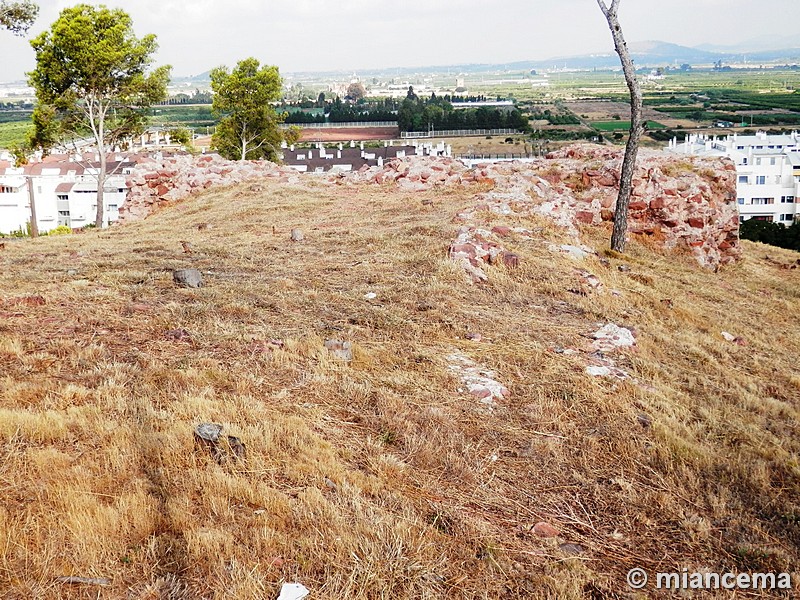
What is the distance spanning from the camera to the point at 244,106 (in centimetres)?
3005

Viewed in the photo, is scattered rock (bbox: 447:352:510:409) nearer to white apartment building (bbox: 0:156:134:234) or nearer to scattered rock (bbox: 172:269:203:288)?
scattered rock (bbox: 172:269:203:288)

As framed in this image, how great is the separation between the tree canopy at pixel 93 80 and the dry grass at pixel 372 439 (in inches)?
592

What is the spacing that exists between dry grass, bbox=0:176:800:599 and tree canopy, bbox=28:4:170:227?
1504cm

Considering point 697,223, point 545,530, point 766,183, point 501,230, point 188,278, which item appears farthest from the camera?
point 766,183

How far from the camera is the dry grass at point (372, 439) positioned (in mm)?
3801

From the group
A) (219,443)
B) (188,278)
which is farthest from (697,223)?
(219,443)

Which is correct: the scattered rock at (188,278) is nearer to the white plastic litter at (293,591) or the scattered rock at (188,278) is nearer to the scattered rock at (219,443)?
the scattered rock at (219,443)

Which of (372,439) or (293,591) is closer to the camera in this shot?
(293,591)

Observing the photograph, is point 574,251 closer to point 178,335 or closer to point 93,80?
point 178,335

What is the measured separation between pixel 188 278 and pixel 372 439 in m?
4.48

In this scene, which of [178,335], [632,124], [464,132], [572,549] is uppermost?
[464,132]

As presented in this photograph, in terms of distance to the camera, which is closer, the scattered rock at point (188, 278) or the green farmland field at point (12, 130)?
the scattered rock at point (188, 278)

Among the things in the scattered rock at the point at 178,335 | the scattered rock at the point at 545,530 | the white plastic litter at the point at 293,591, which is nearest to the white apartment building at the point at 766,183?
the scattered rock at the point at 178,335

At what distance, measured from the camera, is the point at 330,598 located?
3.50m
